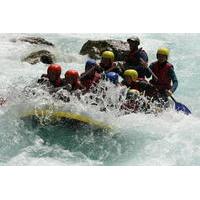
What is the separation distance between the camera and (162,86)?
27.5 feet

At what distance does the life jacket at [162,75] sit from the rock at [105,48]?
4251 millimetres

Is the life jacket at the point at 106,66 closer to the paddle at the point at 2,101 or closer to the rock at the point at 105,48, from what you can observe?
the paddle at the point at 2,101

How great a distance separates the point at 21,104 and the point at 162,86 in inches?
86.3

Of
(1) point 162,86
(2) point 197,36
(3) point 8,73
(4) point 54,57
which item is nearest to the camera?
(1) point 162,86

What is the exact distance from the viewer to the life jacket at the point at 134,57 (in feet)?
28.6

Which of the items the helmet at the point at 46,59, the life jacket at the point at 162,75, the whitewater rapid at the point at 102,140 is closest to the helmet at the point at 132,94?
the whitewater rapid at the point at 102,140

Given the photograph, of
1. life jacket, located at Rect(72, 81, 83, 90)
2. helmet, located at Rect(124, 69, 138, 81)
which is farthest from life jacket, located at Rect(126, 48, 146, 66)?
life jacket, located at Rect(72, 81, 83, 90)

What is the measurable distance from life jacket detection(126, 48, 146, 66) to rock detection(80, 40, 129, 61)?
387cm

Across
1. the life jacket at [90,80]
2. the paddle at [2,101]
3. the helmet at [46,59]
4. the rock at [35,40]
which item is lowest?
the helmet at [46,59]

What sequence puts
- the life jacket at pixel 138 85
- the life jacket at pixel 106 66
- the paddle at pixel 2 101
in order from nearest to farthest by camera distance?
the paddle at pixel 2 101, the life jacket at pixel 138 85, the life jacket at pixel 106 66

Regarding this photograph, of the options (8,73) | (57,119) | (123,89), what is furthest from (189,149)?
(8,73)

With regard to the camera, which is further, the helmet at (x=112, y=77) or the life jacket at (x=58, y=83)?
the helmet at (x=112, y=77)

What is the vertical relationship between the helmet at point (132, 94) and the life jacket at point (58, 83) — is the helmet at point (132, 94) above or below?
below

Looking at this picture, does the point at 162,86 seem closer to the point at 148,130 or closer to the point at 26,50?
the point at 148,130
